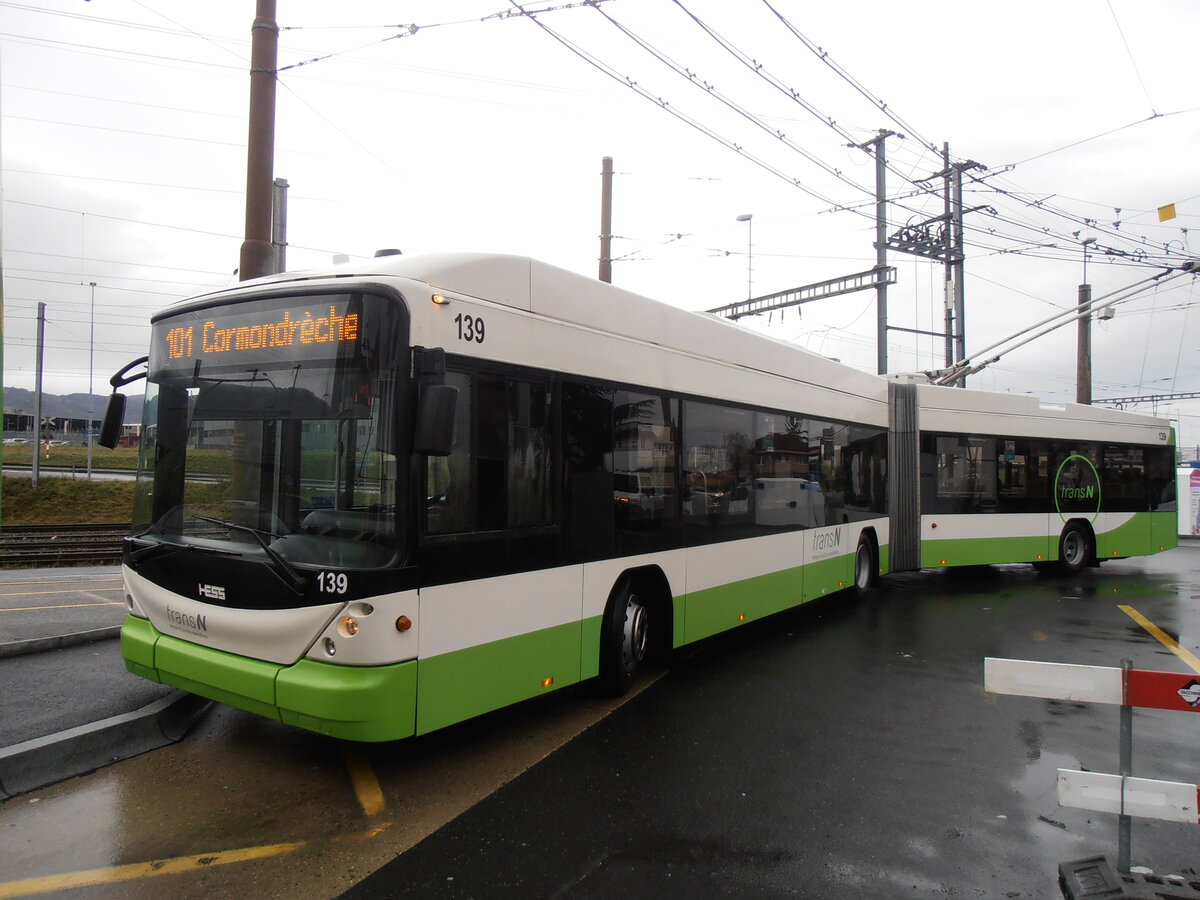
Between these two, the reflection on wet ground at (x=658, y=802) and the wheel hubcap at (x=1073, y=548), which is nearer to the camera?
the reflection on wet ground at (x=658, y=802)

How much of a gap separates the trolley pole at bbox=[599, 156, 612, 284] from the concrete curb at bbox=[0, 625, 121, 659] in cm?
1144

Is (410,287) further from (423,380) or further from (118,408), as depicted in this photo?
(118,408)

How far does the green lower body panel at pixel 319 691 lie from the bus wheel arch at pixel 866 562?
27.4 ft

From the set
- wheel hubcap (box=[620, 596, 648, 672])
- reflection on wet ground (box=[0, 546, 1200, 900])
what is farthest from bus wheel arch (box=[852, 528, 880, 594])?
wheel hubcap (box=[620, 596, 648, 672])

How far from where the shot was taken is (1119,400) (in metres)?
47.2

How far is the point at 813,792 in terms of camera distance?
15.3 feet

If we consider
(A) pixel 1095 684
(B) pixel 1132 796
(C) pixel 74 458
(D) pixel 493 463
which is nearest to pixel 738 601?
(D) pixel 493 463

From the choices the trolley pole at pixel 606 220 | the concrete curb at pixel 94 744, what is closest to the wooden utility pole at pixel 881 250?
the trolley pole at pixel 606 220

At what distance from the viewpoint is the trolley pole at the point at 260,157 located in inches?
292

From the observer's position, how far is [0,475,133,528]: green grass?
26.3 metres

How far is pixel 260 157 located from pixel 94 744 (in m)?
5.39

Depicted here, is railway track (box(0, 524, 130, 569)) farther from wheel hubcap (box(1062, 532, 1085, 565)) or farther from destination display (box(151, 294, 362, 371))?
wheel hubcap (box(1062, 532, 1085, 565))

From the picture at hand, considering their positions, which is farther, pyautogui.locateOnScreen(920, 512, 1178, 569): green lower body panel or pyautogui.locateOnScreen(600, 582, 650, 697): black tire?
pyautogui.locateOnScreen(920, 512, 1178, 569): green lower body panel

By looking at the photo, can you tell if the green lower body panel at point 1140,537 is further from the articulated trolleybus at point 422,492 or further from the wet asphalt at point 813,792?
the articulated trolleybus at point 422,492
